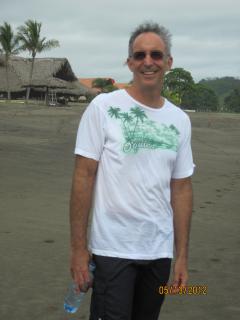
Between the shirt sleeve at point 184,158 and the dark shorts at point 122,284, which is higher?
the shirt sleeve at point 184,158

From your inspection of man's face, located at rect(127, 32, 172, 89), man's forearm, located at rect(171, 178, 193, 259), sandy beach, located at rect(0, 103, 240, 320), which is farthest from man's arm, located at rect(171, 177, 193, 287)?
sandy beach, located at rect(0, 103, 240, 320)

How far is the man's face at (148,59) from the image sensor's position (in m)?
2.18

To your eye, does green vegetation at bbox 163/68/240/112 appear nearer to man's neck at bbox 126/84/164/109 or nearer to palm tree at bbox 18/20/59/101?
palm tree at bbox 18/20/59/101

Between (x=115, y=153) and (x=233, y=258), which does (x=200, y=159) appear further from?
(x=115, y=153)

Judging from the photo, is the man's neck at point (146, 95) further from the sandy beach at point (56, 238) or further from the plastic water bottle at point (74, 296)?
the sandy beach at point (56, 238)

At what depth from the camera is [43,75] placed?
4188 centimetres

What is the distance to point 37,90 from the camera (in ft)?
139

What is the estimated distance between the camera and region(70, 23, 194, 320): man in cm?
206

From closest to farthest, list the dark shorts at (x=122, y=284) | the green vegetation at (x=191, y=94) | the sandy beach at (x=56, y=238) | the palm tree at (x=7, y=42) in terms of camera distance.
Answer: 1. the dark shorts at (x=122, y=284)
2. the sandy beach at (x=56, y=238)
3. the palm tree at (x=7, y=42)
4. the green vegetation at (x=191, y=94)

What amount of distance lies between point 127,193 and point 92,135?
0.89 ft

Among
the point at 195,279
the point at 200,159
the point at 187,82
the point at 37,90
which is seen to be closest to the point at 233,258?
the point at 195,279

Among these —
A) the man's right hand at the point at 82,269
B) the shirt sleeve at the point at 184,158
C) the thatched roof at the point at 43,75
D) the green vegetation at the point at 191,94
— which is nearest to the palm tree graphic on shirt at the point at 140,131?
the shirt sleeve at the point at 184,158

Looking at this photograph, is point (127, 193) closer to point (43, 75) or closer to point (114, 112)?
point (114, 112)

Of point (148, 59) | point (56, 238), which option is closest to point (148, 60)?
point (148, 59)
